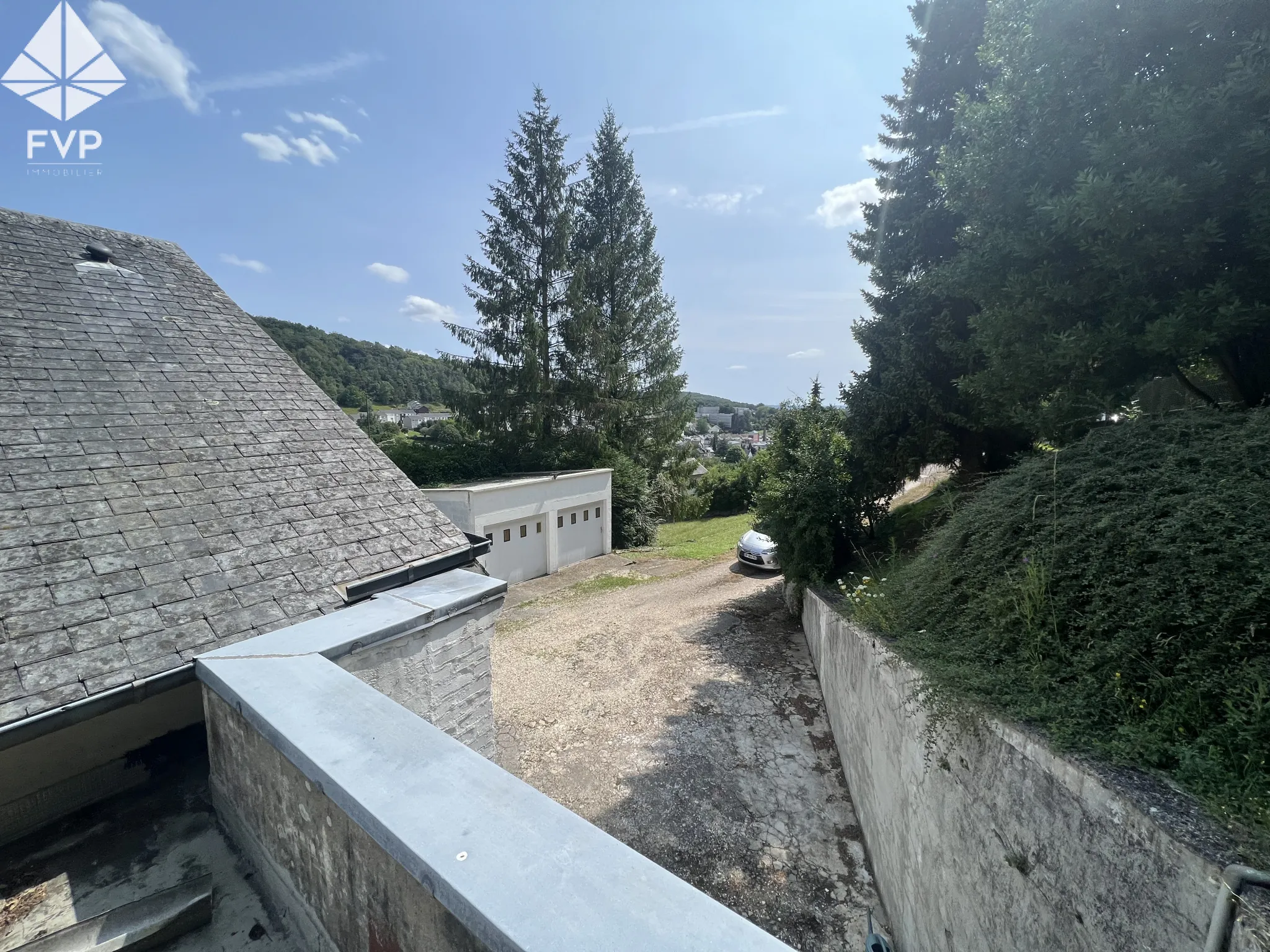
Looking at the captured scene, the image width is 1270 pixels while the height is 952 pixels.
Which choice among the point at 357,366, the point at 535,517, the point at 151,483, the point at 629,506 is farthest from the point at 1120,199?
the point at 357,366

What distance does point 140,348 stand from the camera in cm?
499

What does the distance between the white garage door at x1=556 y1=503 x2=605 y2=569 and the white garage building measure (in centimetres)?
2

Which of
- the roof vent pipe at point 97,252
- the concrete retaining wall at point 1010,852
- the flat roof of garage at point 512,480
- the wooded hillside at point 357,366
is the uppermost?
the wooded hillside at point 357,366

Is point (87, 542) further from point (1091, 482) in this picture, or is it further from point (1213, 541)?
point (1091, 482)

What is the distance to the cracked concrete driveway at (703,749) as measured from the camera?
4898 mm

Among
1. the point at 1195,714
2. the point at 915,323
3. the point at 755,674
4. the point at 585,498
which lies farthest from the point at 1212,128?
the point at 585,498

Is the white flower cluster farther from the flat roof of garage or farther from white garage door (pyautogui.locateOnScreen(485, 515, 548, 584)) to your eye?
white garage door (pyautogui.locateOnScreen(485, 515, 548, 584))

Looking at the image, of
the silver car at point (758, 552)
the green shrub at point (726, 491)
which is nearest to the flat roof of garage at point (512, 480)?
the silver car at point (758, 552)

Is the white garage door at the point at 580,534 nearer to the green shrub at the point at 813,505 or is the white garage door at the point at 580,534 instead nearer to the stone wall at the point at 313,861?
the green shrub at the point at 813,505

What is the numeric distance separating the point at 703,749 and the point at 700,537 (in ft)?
53.5

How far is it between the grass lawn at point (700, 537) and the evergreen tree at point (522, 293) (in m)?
6.20

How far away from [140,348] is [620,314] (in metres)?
18.9

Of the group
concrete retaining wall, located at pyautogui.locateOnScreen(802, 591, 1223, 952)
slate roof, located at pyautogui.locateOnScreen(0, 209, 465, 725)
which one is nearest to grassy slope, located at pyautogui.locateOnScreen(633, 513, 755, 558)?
concrete retaining wall, located at pyautogui.locateOnScreen(802, 591, 1223, 952)

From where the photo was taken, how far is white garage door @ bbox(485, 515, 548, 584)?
595 inches
